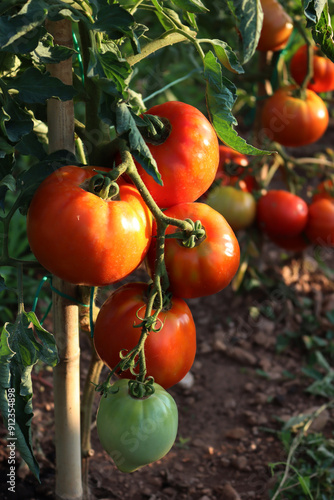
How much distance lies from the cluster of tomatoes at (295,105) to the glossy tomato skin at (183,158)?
2.90 ft

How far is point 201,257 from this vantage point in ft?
2.66

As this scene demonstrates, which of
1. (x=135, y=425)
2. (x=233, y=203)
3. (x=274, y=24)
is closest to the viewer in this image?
(x=135, y=425)

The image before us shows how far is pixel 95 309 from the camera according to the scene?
103 cm

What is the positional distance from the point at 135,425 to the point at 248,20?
1.75ft

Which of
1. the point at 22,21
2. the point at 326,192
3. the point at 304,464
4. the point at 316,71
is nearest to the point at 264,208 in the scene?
the point at 326,192

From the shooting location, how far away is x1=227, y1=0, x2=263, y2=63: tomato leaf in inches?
26.0

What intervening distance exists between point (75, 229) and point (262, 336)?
136 centimetres

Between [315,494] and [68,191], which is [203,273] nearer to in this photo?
[68,191]

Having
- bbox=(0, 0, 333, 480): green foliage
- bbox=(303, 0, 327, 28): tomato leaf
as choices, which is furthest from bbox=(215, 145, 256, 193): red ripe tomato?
bbox=(303, 0, 327, 28): tomato leaf

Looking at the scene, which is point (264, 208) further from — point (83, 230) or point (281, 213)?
point (83, 230)

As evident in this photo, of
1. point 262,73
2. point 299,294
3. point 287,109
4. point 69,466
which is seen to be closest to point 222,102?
point 69,466

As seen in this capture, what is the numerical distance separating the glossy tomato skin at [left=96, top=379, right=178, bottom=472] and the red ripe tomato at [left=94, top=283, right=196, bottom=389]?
54 mm

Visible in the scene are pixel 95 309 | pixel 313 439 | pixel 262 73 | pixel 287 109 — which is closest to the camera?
pixel 95 309

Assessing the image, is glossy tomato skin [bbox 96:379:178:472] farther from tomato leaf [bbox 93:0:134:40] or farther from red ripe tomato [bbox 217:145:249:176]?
red ripe tomato [bbox 217:145:249:176]
